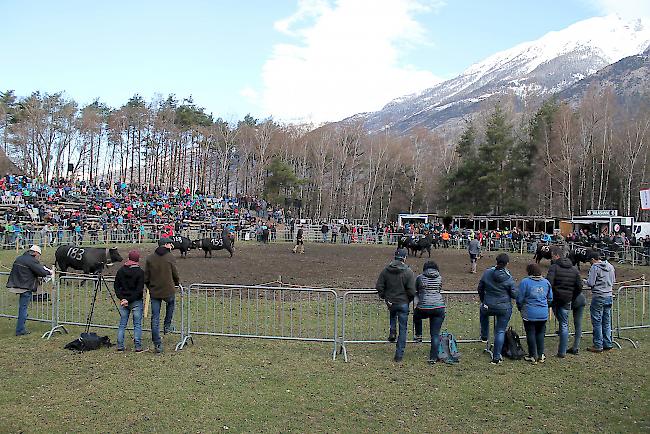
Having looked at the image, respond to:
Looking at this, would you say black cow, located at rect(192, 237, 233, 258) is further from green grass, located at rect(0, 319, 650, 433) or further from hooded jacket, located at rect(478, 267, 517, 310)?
hooded jacket, located at rect(478, 267, 517, 310)

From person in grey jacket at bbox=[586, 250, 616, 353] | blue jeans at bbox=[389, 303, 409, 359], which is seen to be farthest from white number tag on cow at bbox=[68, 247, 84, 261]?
person in grey jacket at bbox=[586, 250, 616, 353]

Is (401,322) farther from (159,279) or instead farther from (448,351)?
(159,279)

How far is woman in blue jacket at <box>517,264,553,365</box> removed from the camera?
8438mm

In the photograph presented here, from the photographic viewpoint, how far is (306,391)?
702cm

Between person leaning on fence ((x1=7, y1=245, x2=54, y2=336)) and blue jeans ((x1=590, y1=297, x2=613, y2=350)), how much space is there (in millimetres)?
10122

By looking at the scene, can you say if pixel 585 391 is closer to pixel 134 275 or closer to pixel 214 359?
pixel 214 359

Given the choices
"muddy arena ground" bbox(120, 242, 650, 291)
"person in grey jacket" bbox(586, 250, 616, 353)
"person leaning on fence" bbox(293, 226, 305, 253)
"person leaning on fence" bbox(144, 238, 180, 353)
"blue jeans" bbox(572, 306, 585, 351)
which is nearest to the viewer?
"person leaning on fence" bbox(144, 238, 180, 353)

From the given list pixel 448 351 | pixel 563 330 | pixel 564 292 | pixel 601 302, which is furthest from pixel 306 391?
pixel 601 302

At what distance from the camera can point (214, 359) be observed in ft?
27.7

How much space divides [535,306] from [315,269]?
540 inches

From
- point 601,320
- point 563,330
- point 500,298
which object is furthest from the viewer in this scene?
point 601,320

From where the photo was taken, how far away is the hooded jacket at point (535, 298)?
8430mm

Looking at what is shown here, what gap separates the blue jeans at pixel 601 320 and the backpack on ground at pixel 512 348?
5.14 feet

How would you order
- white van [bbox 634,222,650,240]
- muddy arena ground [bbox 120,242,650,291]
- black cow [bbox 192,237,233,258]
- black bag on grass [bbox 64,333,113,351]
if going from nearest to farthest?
black bag on grass [bbox 64,333,113,351], muddy arena ground [bbox 120,242,650,291], black cow [bbox 192,237,233,258], white van [bbox 634,222,650,240]
